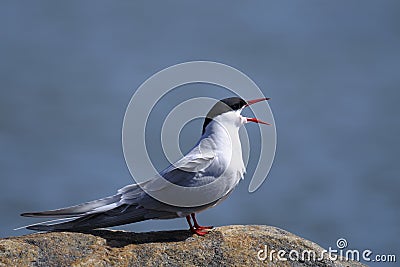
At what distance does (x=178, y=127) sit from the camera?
20.6ft

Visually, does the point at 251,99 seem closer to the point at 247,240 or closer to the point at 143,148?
the point at 143,148

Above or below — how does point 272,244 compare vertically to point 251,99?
below

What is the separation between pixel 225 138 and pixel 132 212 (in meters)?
1.00

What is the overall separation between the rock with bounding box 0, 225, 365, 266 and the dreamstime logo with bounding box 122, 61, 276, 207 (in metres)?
0.31

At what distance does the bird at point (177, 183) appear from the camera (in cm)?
507

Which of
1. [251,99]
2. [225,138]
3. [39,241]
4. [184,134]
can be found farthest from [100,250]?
[184,134]

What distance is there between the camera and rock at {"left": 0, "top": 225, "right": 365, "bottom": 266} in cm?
467

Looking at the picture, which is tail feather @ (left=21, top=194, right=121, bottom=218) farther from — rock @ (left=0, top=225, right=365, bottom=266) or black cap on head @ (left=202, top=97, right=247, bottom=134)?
black cap on head @ (left=202, top=97, right=247, bottom=134)

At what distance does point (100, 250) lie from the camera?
15.7 ft

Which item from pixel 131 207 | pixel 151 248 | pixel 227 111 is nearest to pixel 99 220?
pixel 131 207

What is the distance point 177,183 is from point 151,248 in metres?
0.65

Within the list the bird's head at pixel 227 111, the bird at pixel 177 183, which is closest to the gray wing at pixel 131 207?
the bird at pixel 177 183

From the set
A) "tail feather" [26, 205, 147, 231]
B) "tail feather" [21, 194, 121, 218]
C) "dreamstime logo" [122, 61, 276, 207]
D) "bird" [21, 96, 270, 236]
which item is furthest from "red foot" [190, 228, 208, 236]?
"tail feather" [21, 194, 121, 218]

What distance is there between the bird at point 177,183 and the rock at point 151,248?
113mm
